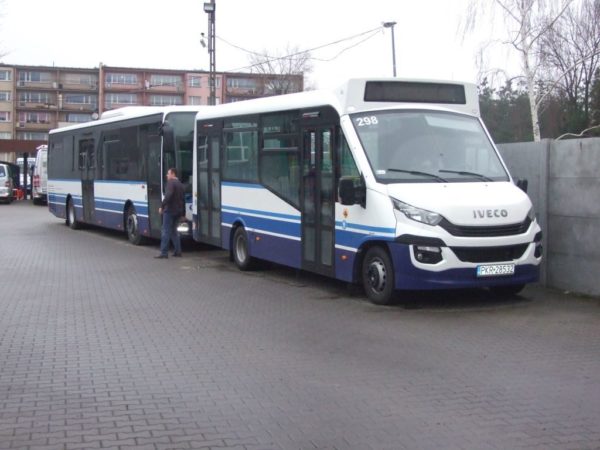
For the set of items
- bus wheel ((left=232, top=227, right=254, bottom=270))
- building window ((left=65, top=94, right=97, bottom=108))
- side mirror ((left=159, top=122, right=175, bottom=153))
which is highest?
building window ((left=65, top=94, right=97, bottom=108))

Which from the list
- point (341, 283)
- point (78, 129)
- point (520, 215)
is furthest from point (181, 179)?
point (520, 215)

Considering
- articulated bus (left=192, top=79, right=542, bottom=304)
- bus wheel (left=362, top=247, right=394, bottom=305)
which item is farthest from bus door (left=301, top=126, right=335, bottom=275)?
bus wheel (left=362, top=247, right=394, bottom=305)

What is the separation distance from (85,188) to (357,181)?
14.7 metres

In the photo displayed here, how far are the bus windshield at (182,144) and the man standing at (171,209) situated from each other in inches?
30.0

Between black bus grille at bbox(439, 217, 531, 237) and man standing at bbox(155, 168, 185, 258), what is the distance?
7.92 metres

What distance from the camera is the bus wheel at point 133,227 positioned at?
19541 millimetres

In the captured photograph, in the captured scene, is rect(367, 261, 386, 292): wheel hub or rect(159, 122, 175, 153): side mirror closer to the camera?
rect(367, 261, 386, 292): wheel hub

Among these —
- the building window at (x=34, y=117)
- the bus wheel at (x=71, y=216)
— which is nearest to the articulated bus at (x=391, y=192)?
the bus wheel at (x=71, y=216)

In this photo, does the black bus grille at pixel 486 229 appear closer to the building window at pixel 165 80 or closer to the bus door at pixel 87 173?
the bus door at pixel 87 173

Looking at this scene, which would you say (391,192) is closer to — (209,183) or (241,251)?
(241,251)

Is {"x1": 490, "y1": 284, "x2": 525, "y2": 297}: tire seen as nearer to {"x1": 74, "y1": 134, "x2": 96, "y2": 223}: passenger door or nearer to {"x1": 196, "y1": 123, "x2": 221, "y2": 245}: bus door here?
{"x1": 196, "y1": 123, "x2": 221, "y2": 245}: bus door

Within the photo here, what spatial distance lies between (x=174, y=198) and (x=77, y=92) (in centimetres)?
9272

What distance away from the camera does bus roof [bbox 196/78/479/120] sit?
36.1 ft

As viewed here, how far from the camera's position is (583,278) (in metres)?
11.4
